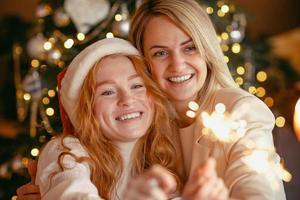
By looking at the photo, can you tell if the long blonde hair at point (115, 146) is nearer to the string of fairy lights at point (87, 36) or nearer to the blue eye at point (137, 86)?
the blue eye at point (137, 86)

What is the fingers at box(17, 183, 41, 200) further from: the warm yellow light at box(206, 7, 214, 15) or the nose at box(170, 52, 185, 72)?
the warm yellow light at box(206, 7, 214, 15)

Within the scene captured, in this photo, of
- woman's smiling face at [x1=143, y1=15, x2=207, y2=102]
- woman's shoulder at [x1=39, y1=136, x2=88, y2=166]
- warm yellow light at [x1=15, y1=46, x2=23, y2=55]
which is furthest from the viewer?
warm yellow light at [x1=15, y1=46, x2=23, y2=55]

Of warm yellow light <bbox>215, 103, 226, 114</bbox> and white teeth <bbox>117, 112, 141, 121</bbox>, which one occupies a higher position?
white teeth <bbox>117, 112, 141, 121</bbox>

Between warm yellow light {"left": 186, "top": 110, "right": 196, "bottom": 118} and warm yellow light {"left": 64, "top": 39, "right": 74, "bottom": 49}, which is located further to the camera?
warm yellow light {"left": 64, "top": 39, "right": 74, "bottom": 49}

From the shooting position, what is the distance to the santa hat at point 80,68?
157 cm

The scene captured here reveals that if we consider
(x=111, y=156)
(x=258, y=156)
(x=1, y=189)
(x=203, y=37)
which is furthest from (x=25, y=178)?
(x=258, y=156)

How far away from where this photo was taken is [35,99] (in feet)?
9.02

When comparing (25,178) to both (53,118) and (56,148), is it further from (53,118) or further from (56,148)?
(56,148)

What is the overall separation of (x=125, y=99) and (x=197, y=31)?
349 millimetres

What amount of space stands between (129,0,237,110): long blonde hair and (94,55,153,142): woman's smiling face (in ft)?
0.80

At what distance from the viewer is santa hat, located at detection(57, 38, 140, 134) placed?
1570 millimetres

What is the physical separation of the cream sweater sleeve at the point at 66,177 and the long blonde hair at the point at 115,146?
0.08 feet

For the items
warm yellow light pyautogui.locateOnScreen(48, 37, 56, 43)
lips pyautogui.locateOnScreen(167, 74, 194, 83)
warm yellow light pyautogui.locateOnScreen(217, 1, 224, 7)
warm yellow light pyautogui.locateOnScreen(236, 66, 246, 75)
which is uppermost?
warm yellow light pyautogui.locateOnScreen(217, 1, 224, 7)

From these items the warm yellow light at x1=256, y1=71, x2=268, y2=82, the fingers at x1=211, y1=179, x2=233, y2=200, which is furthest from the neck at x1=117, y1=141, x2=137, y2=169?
the warm yellow light at x1=256, y1=71, x2=268, y2=82
